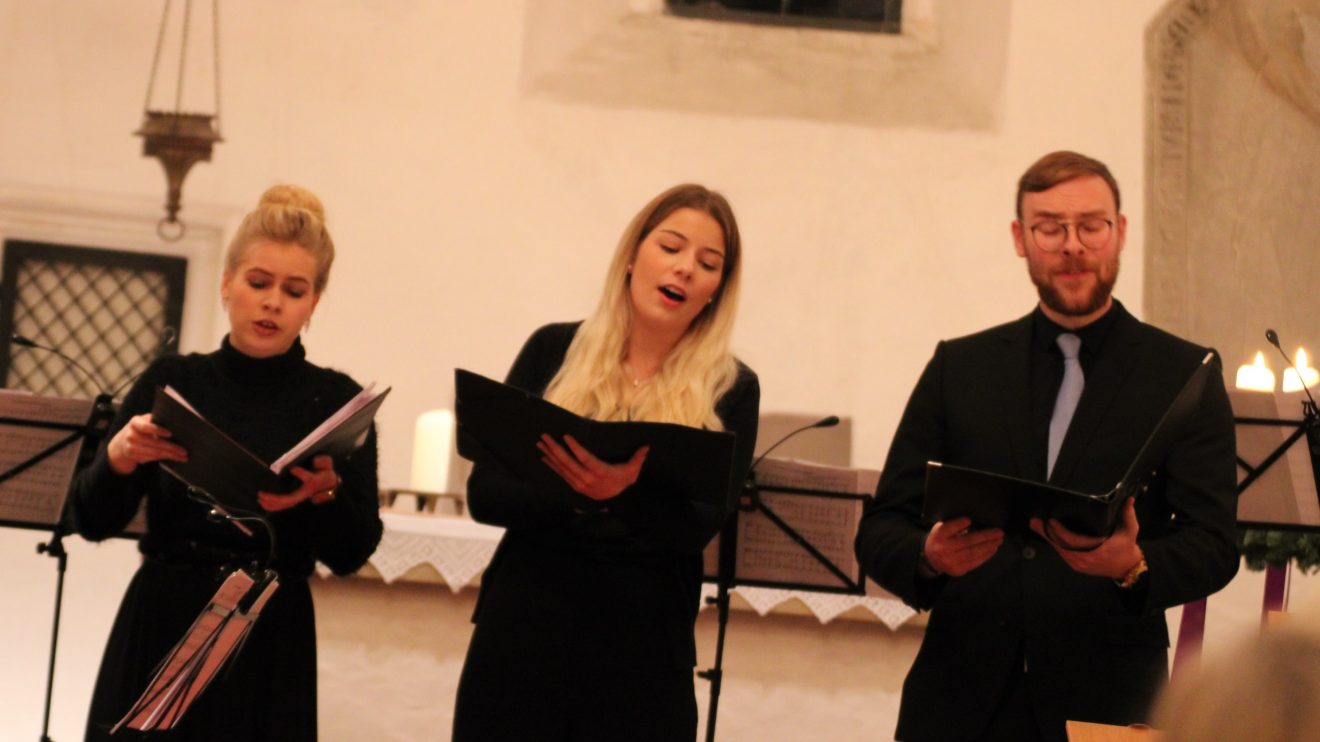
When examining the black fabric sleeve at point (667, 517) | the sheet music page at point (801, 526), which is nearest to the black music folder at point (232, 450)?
the black fabric sleeve at point (667, 517)

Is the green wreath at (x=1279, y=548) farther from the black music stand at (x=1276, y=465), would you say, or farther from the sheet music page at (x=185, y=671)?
the sheet music page at (x=185, y=671)

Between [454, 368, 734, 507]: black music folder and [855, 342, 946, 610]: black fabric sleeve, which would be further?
[855, 342, 946, 610]: black fabric sleeve

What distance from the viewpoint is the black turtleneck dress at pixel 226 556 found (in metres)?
2.59

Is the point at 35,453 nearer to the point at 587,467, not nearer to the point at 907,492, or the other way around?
the point at 587,467

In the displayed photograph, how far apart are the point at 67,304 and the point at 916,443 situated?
5.17 metres

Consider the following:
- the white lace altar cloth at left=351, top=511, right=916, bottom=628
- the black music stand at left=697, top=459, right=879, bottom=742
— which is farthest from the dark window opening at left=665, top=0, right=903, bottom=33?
the black music stand at left=697, top=459, right=879, bottom=742

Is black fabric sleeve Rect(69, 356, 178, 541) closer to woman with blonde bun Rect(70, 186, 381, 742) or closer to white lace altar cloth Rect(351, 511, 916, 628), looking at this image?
woman with blonde bun Rect(70, 186, 381, 742)

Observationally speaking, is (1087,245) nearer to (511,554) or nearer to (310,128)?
(511,554)

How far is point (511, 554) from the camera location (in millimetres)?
2543

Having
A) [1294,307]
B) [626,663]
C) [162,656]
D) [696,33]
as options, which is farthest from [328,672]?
[1294,307]

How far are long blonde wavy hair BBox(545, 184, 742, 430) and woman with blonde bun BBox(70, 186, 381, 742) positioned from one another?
45 cm

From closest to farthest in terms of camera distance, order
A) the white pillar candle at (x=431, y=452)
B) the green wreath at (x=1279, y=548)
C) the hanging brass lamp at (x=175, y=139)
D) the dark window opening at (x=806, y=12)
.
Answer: the green wreath at (x=1279, y=548)
the white pillar candle at (x=431, y=452)
the hanging brass lamp at (x=175, y=139)
the dark window opening at (x=806, y=12)

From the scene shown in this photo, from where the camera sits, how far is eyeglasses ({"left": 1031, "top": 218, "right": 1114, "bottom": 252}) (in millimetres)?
2559

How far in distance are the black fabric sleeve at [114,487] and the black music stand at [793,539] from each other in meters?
1.31
